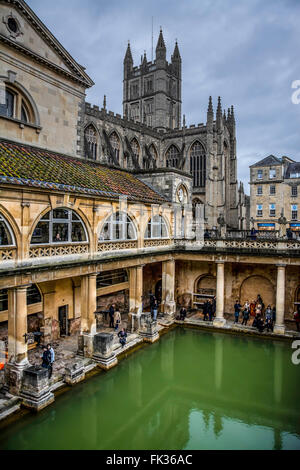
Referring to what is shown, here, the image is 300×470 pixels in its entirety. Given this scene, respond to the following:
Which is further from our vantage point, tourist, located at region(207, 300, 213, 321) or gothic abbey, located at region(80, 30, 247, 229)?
gothic abbey, located at region(80, 30, 247, 229)

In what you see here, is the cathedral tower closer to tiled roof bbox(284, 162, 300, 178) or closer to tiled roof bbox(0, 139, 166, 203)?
tiled roof bbox(284, 162, 300, 178)

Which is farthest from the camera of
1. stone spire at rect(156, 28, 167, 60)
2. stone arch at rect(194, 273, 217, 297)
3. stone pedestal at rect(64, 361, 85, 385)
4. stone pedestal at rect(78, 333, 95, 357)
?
stone spire at rect(156, 28, 167, 60)

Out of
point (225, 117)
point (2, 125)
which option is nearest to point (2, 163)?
point (2, 125)

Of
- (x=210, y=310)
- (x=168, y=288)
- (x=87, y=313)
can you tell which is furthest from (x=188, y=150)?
(x=87, y=313)

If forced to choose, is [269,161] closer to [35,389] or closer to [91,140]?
[91,140]

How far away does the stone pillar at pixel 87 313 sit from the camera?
1576 cm

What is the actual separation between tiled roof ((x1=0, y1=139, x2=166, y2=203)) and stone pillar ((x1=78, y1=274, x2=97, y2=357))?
4.33m

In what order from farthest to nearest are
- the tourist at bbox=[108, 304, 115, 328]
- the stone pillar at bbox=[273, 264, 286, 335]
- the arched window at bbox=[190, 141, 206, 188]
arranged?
the arched window at bbox=[190, 141, 206, 188] → the tourist at bbox=[108, 304, 115, 328] → the stone pillar at bbox=[273, 264, 286, 335]

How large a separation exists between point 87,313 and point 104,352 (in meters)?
2.02

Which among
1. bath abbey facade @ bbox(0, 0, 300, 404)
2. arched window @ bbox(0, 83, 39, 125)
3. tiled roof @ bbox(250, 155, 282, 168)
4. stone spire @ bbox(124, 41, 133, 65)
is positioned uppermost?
stone spire @ bbox(124, 41, 133, 65)

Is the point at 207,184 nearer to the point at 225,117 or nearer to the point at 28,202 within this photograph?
the point at 225,117

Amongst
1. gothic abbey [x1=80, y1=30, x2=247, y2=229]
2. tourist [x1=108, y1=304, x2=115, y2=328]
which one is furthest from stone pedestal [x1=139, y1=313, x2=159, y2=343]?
gothic abbey [x1=80, y1=30, x2=247, y2=229]

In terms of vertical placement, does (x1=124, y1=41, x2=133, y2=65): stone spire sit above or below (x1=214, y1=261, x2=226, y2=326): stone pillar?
above

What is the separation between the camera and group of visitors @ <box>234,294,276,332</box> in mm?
20438
